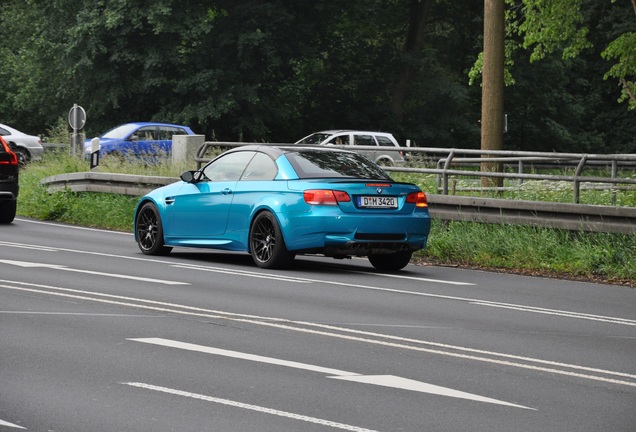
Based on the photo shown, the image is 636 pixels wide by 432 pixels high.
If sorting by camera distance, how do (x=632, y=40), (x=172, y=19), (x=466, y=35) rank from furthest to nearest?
(x=466, y=35), (x=172, y=19), (x=632, y=40)

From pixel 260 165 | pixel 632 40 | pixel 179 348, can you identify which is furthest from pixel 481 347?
pixel 632 40

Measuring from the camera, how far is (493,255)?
18078mm

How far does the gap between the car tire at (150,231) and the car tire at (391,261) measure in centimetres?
283

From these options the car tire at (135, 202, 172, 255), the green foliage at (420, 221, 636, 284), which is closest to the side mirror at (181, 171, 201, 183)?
the car tire at (135, 202, 172, 255)

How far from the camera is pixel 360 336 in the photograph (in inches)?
413

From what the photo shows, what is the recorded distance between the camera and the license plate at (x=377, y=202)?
1570 centimetres

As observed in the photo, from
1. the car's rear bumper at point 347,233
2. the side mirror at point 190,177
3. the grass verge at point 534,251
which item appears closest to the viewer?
the car's rear bumper at point 347,233

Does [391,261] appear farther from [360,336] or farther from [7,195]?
[7,195]

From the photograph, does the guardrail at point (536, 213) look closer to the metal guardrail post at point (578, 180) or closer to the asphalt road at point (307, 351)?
the metal guardrail post at point (578, 180)

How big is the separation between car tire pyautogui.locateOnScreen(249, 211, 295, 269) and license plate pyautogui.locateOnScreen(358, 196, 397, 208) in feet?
3.19

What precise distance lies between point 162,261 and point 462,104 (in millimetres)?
46665

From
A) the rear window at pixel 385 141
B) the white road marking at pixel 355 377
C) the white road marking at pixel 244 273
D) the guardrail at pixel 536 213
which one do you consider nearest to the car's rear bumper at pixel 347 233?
the white road marking at pixel 244 273

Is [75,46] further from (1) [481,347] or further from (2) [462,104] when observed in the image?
(1) [481,347]

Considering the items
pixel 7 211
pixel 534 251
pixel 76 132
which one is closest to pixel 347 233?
pixel 534 251
